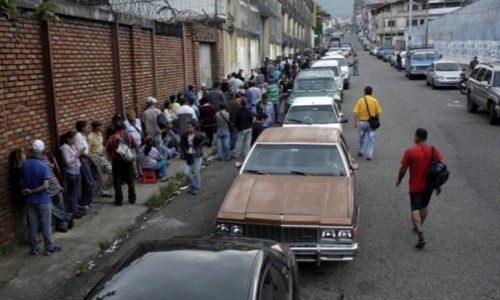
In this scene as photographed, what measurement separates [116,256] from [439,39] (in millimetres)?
55522

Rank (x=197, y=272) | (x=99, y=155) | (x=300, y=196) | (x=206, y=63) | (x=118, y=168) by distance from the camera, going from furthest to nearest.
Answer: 1. (x=206, y=63)
2. (x=99, y=155)
3. (x=118, y=168)
4. (x=300, y=196)
5. (x=197, y=272)

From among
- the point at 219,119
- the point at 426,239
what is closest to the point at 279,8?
the point at 219,119

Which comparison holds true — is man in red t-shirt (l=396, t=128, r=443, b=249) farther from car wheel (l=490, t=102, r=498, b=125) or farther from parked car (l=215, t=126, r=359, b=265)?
car wheel (l=490, t=102, r=498, b=125)

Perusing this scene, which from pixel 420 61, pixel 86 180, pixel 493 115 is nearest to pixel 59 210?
pixel 86 180

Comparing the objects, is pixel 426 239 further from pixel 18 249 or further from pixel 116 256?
pixel 18 249

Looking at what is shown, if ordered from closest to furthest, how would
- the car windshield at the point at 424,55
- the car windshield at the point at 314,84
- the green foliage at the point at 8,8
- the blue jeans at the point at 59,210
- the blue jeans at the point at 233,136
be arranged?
the green foliage at the point at 8,8
the blue jeans at the point at 59,210
the blue jeans at the point at 233,136
the car windshield at the point at 314,84
the car windshield at the point at 424,55

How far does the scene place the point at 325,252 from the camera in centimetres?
613

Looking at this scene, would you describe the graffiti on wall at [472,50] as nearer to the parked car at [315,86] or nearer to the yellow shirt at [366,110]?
the parked car at [315,86]

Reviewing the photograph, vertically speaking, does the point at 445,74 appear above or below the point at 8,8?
below

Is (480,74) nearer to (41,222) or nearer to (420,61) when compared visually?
(420,61)

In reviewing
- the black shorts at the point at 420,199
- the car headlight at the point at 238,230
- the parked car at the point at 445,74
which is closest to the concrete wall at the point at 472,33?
the parked car at the point at 445,74

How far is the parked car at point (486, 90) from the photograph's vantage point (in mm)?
16688

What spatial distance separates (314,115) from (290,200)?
20.4ft

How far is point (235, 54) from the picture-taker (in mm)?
25641
